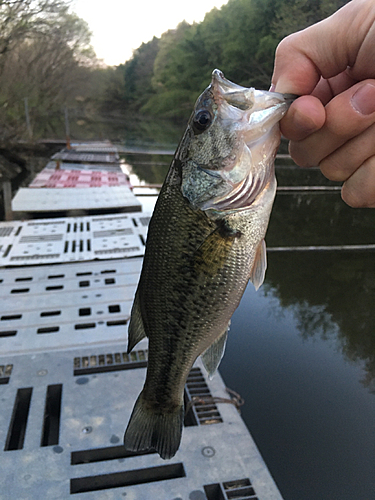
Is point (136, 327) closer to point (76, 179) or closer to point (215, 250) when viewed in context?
point (215, 250)

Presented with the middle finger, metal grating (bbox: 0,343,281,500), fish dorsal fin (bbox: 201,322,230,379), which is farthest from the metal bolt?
the middle finger

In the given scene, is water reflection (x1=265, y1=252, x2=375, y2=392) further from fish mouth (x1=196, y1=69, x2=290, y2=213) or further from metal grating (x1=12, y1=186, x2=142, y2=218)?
metal grating (x1=12, y1=186, x2=142, y2=218)

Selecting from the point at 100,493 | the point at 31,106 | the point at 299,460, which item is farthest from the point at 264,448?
the point at 31,106

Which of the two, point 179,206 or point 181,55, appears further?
point 181,55

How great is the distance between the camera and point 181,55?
132ft

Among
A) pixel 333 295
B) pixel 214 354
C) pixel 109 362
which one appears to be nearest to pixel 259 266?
pixel 214 354

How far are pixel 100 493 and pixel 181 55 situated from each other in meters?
43.7

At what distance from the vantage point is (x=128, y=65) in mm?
58312

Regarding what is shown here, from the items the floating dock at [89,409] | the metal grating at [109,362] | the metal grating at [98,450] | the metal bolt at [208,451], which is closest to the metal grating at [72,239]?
the floating dock at [89,409]

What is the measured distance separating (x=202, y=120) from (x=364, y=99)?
49cm

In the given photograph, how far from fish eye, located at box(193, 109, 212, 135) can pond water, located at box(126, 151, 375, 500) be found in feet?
6.02

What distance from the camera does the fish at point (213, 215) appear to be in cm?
127

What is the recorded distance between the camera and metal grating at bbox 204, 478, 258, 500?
1.75m

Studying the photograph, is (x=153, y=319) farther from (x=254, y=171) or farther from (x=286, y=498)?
(x=286, y=498)
